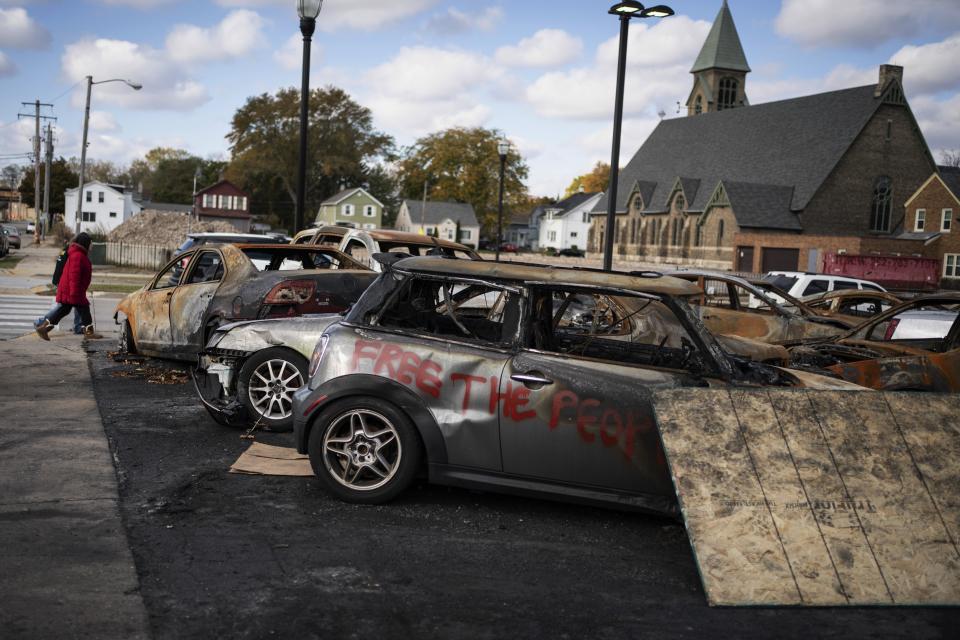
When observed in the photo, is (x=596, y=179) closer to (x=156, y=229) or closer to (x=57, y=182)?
(x=57, y=182)

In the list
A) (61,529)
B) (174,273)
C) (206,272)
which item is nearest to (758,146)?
(174,273)

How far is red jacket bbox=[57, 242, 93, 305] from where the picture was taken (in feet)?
45.4

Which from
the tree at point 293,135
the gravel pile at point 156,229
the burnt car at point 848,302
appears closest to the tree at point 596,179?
the tree at point 293,135

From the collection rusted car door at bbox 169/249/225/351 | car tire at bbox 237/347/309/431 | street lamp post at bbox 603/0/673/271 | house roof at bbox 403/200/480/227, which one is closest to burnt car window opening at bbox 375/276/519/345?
car tire at bbox 237/347/309/431

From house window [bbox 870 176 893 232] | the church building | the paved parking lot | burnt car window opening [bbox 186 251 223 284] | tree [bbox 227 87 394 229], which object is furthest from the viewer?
tree [bbox 227 87 394 229]

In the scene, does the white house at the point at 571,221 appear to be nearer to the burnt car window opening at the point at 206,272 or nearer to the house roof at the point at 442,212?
the house roof at the point at 442,212

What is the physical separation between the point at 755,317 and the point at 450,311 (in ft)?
24.7

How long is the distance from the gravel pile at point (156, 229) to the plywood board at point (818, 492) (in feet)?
128

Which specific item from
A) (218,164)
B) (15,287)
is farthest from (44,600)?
(218,164)

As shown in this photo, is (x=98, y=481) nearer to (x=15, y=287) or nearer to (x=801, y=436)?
(x=801, y=436)

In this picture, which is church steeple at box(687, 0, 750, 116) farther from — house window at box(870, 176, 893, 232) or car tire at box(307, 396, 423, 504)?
car tire at box(307, 396, 423, 504)

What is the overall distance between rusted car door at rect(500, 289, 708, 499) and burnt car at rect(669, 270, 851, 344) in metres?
6.96

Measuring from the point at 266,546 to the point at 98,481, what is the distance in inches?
73.4

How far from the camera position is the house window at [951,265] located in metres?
53.4
